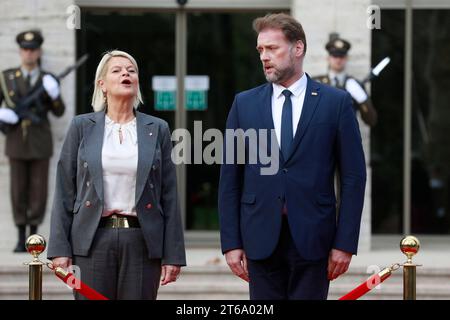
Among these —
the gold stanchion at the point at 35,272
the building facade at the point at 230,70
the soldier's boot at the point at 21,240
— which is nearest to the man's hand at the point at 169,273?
the gold stanchion at the point at 35,272

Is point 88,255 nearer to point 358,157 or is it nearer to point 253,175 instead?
point 253,175

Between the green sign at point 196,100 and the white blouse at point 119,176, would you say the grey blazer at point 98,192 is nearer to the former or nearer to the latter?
the white blouse at point 119,176

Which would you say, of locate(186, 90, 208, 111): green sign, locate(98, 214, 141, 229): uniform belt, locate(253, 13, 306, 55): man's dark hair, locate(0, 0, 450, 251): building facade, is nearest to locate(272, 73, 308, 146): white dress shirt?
locate(253, 13, 306, 55): man's dark hair

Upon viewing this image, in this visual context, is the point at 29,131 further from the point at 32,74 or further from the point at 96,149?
the point at 96,149

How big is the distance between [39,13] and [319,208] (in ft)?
24.8

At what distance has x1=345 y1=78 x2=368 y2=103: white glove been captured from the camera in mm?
12859

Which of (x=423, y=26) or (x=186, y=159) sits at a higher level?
(x=423, y=26)

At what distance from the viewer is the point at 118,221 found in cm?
648

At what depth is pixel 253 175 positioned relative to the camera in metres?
6.35

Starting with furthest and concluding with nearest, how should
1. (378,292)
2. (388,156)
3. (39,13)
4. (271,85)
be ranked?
(388,156), (39,13), (378,292), (271,85)

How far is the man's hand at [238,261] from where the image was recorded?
6359mm

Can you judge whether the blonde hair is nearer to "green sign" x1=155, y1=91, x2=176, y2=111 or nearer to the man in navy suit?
the man in navy suit

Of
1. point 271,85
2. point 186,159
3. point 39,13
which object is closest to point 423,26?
point 186,159
